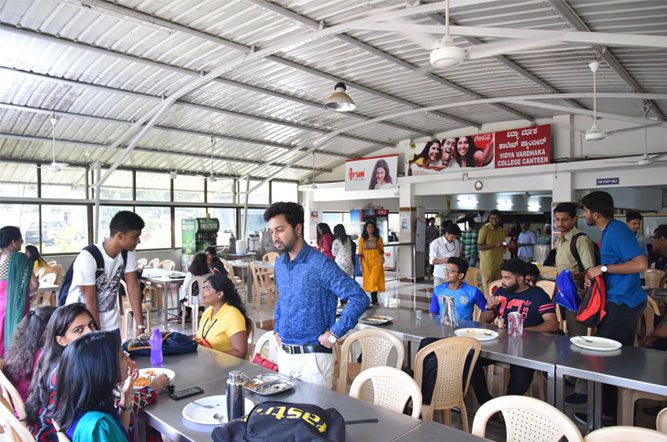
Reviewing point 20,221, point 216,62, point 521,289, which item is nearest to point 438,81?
point 216,62

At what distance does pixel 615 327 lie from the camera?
324 cm

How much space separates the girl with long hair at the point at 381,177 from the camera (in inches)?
487

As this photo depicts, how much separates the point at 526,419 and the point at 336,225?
6.02m

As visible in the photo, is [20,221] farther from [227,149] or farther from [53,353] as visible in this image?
[53,353]

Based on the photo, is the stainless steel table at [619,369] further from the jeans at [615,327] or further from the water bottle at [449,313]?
the water bottle at [449,313]

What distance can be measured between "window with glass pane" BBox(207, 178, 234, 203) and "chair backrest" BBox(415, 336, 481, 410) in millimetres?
11578

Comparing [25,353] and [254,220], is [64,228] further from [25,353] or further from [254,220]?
[25,353]

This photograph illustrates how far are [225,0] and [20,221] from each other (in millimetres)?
8082

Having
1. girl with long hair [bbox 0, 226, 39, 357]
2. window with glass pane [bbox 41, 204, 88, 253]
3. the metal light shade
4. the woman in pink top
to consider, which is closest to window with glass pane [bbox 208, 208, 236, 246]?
window with glass pane [bbox 41, 204, 88, 253]

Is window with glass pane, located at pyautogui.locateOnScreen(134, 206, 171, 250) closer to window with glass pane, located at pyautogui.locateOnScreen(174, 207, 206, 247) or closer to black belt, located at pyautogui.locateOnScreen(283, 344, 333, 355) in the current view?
window with glass pane, located at pyautogui.locateOnScreen(174, 207, 206, 247)

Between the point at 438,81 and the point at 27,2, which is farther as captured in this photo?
the point at 438,81

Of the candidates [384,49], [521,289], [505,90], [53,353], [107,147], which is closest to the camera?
[53,353]

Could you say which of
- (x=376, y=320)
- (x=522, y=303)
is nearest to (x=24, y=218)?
(x=376, y=320)

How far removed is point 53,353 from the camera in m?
2.03
